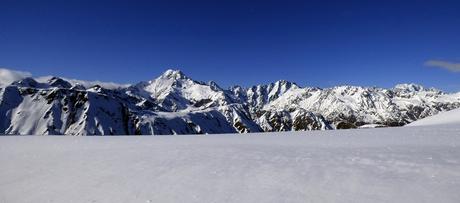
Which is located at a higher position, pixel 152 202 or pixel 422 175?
pixel 422 175

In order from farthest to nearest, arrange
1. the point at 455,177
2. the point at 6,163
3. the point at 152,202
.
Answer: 1. the point at 6,163
2. the point at 455,177
3. the point at 152,202

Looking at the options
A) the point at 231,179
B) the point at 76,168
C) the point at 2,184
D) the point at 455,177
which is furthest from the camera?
the point at 76,168

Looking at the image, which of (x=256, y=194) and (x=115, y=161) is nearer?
(x=256, y=194)

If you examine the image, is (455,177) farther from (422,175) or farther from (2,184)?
(2,184)

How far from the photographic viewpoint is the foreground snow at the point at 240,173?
975 centimetres

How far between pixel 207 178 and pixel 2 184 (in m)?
7.62

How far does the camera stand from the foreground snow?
9750 millimetres

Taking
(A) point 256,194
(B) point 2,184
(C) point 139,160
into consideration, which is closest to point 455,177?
(A) point 256,194

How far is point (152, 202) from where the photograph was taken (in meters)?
9.61

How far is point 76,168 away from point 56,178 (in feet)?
3.79

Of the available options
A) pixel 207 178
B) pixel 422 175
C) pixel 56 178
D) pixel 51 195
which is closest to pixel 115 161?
pixel 56 178

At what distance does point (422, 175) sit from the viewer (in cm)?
1071

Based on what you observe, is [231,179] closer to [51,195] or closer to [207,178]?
[207,178]

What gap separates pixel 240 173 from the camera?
11922mm
